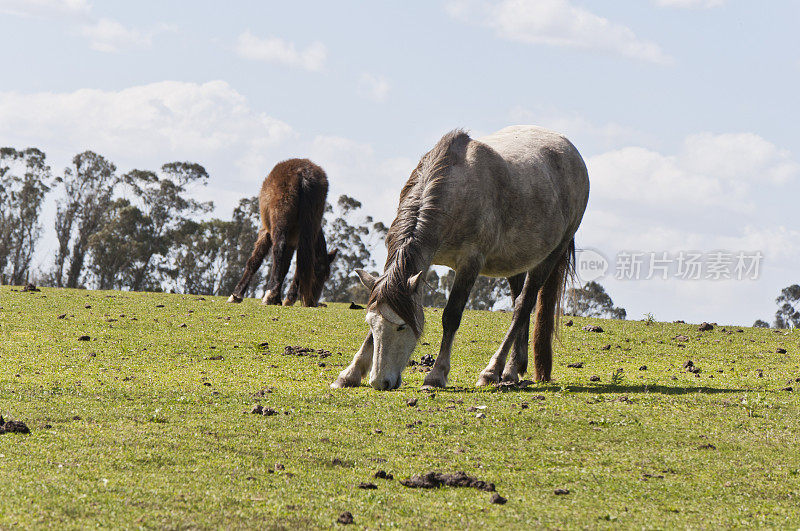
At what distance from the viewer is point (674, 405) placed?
361 inches

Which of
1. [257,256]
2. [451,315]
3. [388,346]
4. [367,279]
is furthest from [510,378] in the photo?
[257,256]

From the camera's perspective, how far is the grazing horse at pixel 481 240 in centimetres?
940

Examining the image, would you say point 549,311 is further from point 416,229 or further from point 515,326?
point 416,229

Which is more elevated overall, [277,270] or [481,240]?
[481,240]

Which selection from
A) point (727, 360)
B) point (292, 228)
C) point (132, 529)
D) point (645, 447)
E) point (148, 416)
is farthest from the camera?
point (292, 228)

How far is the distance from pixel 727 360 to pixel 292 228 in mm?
10862

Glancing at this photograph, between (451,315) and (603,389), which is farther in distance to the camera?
(603,389)

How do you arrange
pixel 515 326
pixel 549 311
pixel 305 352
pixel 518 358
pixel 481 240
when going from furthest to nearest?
1. pixel 305 352
2. pixel 549 311
3. pixel 518 358
4. pixel 515 326
5. pixel 481 240

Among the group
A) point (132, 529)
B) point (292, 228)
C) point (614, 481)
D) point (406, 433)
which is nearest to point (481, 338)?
point (292, 228)

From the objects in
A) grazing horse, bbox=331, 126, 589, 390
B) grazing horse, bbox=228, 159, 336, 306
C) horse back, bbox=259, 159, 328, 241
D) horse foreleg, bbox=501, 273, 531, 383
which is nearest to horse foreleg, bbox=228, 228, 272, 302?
grazing horse, bbox=228, 159, 336, 306

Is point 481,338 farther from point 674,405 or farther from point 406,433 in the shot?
point 406,433

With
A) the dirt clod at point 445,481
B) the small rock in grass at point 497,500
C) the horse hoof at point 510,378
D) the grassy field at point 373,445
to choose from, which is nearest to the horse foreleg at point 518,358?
the horse hoof at point 510,378

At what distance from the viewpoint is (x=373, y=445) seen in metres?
7.34

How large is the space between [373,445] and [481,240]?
3.66 metres
